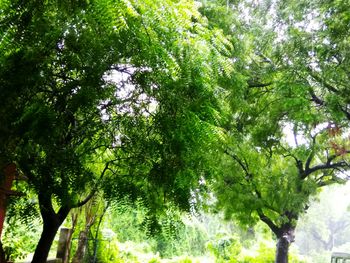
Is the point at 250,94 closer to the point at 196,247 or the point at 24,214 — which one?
the point at 24,214

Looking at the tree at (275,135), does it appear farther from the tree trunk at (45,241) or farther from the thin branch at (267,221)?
the tree trunk at (45,241)

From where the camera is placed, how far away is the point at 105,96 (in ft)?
6.45

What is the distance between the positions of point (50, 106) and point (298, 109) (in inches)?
190

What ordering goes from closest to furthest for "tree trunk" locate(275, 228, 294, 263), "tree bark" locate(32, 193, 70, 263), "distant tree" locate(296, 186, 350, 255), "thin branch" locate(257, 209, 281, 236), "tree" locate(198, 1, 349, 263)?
"tree bark" locate(32, 193, 70, 263) → "tree" locate(198, 1, 349, 263) → "thin branch" locate(257, 209, 281, 236) → "tree trunk" locate(275, 228, 294, 263) → "distant tree" locate(296, 186, 350, 255)

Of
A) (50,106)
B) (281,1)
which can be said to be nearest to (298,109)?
(281,1)

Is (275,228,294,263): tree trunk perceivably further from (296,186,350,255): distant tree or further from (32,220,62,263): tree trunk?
(296,186,350,255): distant tree

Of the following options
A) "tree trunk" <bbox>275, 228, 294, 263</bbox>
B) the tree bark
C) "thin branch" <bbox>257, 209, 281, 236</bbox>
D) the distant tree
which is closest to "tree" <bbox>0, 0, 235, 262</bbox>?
the tree bark

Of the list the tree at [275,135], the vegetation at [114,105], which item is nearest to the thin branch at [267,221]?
the tree at [275,135]

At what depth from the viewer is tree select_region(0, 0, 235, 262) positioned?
5.33 ft

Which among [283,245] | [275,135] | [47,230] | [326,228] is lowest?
[283,245]

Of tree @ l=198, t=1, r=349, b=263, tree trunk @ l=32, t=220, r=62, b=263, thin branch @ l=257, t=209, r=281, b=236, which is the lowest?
tree trunk @ l=32, t=220, r=62, b=263

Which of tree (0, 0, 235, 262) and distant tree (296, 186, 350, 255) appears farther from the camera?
distant tree (296, 186, 350, 255)

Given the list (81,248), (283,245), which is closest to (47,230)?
(81,248)

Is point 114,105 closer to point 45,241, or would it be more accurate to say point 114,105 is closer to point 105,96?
point 105,96
